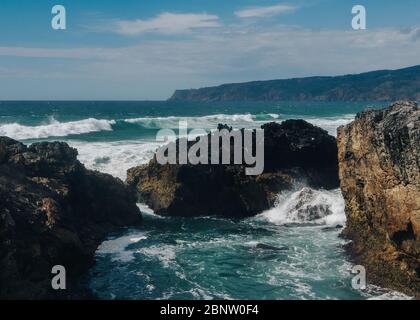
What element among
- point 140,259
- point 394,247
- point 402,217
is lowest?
point 140,259

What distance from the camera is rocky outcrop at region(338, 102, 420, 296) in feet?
47.1

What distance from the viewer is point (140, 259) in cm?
1853

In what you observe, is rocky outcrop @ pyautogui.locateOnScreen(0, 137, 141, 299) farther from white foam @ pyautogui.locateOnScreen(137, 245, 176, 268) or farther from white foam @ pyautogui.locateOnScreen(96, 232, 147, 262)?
white foam @ pyautogui.locateOnScreen(137, 245, 176, 268)

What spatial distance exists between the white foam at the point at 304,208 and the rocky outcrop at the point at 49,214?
6927 millimetres

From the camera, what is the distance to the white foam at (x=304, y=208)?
77.0 feet

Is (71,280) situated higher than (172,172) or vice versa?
(172,172)

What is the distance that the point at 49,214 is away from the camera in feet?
54.9

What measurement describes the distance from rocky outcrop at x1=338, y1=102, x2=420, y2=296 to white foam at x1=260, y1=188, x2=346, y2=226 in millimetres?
4292

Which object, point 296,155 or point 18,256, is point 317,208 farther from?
point 18,256

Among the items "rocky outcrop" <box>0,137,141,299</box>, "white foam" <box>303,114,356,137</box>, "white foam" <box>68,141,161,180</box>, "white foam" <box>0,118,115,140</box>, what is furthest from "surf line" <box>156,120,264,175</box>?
"white foam" <box>0,118,115,140</box>
